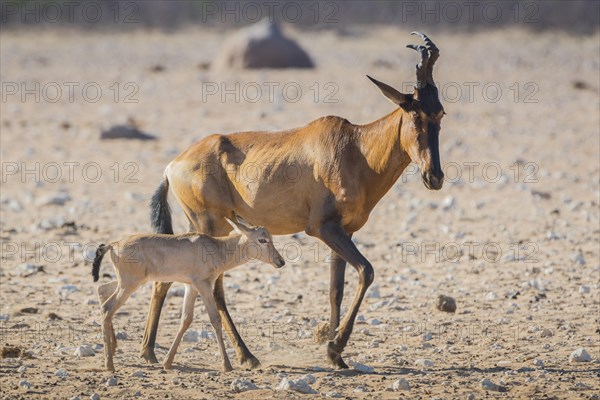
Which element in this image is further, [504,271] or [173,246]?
[504,271]

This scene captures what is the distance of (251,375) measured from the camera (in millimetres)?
9914

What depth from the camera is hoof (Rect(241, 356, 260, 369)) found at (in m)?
10.4

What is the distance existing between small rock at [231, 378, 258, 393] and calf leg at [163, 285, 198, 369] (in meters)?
0.93

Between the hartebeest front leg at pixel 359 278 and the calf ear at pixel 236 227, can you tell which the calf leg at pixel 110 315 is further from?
the hartebeest front leg at pixel 359 278

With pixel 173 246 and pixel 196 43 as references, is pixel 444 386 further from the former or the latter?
pixel 196 43

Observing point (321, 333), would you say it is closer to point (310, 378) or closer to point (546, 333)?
point (310, 378)

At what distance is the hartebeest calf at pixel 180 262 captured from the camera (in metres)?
9.95

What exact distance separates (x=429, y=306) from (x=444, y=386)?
306cm

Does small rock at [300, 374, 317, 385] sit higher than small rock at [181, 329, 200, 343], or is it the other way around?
small rock at [181, 329, 200, 343]

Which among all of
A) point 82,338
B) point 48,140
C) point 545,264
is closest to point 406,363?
point 82,338

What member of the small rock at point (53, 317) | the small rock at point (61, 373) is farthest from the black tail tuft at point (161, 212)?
the small rock at point (61, 373)

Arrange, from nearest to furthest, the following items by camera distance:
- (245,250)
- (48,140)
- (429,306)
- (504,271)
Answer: (245,250) → (429,306) → (504,271) → (48,140)

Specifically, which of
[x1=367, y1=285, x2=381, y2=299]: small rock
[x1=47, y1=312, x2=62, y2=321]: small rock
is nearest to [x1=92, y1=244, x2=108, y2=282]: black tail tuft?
[x1=47, y1=312, x2=62, y2=321]: small rock

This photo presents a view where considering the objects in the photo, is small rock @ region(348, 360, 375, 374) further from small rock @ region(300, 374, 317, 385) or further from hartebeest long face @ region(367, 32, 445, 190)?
hartebeest long face @ region(367, 32, 445, 190)
